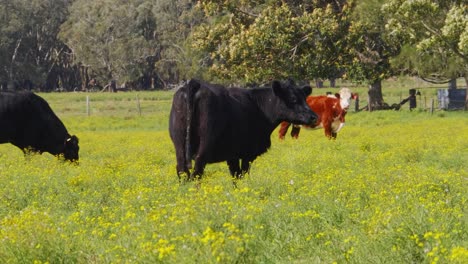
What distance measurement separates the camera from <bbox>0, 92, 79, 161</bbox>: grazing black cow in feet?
56.7

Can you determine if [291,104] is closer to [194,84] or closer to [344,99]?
[194,84]

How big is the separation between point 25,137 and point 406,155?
348 inches

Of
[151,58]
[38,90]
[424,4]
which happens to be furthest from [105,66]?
[424,4]

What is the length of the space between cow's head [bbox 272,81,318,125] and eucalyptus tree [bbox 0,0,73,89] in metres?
88.0

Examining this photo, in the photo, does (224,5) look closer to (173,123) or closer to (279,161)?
(279,161)

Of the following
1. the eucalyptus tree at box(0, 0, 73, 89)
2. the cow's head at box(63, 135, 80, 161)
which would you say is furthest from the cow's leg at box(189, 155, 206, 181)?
the eucalyptus tree at box(0, 0, 73, 89)

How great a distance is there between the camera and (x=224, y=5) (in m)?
39.1

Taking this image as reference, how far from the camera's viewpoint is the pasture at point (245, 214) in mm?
6316

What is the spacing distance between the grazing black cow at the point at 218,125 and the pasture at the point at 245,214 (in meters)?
0.49

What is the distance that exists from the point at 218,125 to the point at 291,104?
228cm

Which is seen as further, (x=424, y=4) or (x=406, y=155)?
(x=424, y=4)

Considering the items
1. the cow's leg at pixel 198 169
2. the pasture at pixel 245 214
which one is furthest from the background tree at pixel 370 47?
the cow's leg at pixel 198 169

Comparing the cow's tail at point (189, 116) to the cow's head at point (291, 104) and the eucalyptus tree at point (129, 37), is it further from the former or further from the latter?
the eucalyptus tree at point (129, 37)

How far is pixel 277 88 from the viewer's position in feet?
42.6
